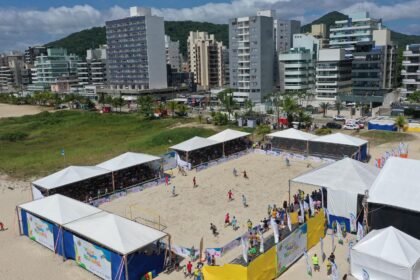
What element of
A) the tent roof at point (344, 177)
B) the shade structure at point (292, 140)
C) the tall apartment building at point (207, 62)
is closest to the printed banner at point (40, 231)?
the tent roof at point (344, 177)

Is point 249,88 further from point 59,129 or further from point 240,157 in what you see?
point 240,157

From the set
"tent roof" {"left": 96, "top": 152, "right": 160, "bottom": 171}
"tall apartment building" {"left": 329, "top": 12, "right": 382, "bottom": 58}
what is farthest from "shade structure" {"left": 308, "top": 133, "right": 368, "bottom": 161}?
"tall apartment building" {"left": 329, "top": 12, "right": 382, "bottom": 58}

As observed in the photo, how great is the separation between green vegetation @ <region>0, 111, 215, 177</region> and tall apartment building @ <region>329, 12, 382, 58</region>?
55.4 m

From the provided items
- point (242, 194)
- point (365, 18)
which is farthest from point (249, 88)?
point (242, 194)

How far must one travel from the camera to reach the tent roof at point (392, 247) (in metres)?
16.0

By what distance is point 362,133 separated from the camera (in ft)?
161

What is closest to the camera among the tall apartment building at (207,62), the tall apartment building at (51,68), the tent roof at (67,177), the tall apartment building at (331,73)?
the tent roof at (67,177)

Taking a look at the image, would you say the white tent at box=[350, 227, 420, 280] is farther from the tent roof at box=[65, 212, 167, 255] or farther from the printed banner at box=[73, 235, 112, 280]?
the printed banner at box=[73, 235, 112, 280]

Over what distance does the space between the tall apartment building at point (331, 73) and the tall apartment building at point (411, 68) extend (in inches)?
532

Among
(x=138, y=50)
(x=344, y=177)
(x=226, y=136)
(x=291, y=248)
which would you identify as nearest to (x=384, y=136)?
(x=226, y=136)

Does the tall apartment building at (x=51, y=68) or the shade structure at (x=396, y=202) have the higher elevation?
the tall apartment building at (x=51, y=68)

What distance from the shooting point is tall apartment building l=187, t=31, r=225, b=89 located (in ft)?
424

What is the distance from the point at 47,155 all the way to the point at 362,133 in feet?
125

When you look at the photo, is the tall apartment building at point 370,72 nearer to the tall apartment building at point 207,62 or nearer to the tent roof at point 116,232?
the tall apartment building at point 207,62
